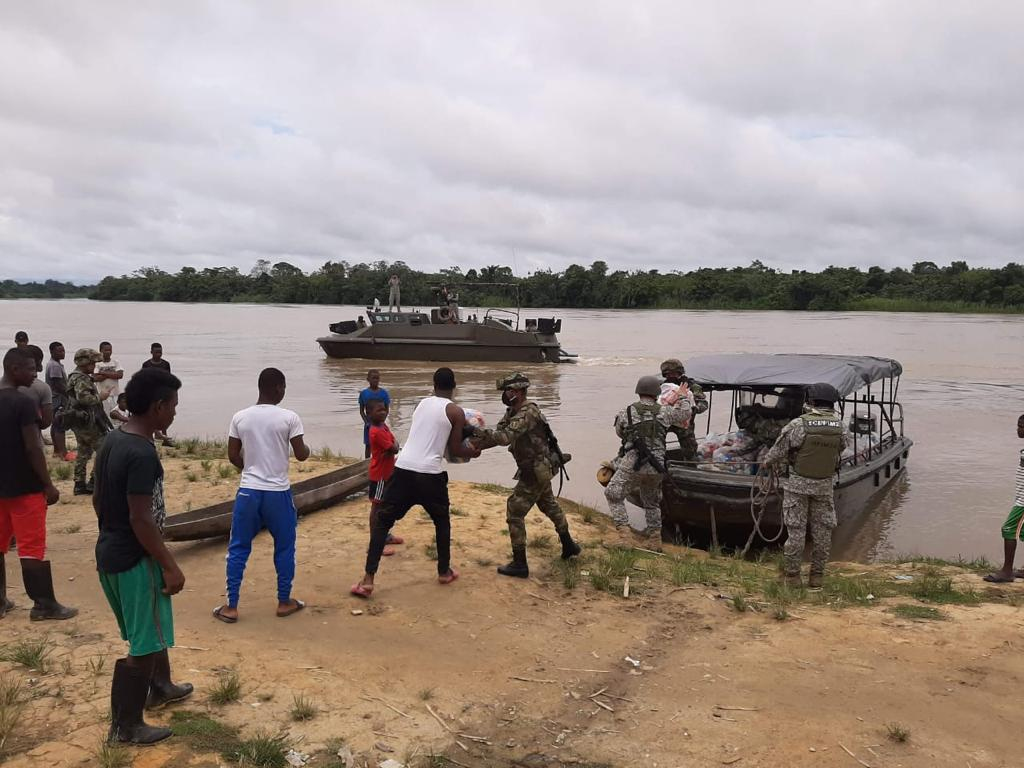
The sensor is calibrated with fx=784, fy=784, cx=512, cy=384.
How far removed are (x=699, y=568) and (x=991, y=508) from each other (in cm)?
661

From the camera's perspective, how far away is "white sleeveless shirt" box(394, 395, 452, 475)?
17.1 ft

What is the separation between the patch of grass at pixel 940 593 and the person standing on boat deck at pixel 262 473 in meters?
4.64

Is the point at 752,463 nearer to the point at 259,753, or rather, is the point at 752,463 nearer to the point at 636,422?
the point at 636,422

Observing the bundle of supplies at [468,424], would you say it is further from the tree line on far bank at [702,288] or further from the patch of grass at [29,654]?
the tree line on far bank at [702,288]

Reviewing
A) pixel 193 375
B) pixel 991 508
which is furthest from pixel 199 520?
pixel 193 375

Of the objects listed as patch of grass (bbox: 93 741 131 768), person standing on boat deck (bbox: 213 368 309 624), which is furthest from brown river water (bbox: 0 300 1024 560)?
patch of grass (bbox: 93 741 131 768)

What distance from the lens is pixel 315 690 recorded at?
399 centimetres

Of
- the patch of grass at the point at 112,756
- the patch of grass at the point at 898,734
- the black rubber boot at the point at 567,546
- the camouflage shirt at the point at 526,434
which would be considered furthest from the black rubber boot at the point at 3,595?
the patch of grass at the point at 898,734

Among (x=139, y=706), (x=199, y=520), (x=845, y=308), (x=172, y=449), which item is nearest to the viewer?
(x=139, y=706)

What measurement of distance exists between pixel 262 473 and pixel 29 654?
148 centimetres

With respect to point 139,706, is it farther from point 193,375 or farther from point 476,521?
point 193,375

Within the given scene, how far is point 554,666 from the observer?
448cm

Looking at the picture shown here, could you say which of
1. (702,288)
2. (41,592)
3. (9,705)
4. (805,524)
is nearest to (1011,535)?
(805,524)

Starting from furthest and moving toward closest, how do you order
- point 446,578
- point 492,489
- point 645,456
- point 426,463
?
point 492,489
point 645,456
point 446,578
point 426,463
